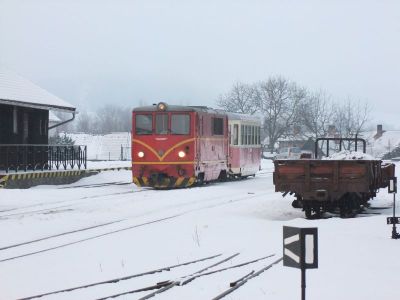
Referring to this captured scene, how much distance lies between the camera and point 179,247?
1065 centimetres

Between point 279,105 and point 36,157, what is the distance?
213 feet

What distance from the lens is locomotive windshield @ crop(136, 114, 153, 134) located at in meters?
23.3

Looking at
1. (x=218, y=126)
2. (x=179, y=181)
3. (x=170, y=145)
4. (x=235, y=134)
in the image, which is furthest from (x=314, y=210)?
(x=235, y=134)

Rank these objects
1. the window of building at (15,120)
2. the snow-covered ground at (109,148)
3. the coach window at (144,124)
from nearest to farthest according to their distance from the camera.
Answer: the coach window at (144,124) < the window of building at (15,120) < the snow-covered ground at (109,148)

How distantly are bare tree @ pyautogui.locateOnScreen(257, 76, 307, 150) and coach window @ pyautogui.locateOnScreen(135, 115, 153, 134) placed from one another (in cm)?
6299

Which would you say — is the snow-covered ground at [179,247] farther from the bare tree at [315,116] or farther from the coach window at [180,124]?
the bare tree at [315,116]

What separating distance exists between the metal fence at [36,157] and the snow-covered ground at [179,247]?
18.7ft

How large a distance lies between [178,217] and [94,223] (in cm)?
184

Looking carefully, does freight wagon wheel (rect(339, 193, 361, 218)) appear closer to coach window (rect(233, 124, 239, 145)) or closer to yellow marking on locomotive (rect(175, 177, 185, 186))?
yellow marking on locomotive (rect(175, 177, 185, 186))

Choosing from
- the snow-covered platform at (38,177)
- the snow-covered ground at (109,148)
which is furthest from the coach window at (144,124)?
the snow-covered ground at (109,148)

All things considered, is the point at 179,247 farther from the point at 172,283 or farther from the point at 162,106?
the point at 162,106

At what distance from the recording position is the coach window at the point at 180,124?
75.4 ft

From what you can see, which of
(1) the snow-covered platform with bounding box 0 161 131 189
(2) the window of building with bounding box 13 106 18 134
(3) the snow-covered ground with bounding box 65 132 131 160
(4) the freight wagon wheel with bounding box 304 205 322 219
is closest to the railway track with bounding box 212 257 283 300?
(4) the freight wagon wheel with bounding box 304 205 322 219

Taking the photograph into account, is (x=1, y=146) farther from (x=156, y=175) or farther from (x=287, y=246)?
(x=287, y=246)
